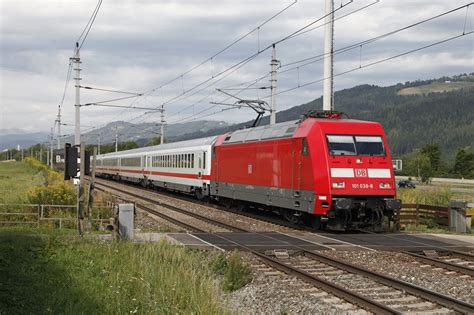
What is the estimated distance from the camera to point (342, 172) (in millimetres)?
17438

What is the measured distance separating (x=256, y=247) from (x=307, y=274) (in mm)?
3775

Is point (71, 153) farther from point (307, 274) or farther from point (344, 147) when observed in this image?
point (344, 147)

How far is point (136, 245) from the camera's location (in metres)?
12.9

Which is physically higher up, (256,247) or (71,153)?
(71,153)

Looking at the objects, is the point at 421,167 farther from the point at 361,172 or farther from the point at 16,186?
the point at 361,172

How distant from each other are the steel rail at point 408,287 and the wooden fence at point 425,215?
9229 mm

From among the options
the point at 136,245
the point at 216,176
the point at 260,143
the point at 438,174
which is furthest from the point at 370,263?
the point at 438,174

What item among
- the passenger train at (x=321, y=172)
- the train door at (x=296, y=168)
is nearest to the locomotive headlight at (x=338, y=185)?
the passenger train at (x=321, y=172)

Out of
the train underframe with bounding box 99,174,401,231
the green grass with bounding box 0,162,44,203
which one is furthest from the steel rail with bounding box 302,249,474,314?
the green grass with bounding box 0,162,44,203

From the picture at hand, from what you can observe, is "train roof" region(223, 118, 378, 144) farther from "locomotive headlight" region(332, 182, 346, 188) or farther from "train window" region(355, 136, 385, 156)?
"locomotive headlight" region(332, 182, 346, 188)

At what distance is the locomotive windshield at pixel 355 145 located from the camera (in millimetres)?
17703

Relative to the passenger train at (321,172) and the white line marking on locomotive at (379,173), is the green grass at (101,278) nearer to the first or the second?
the passenger train at (321,172)

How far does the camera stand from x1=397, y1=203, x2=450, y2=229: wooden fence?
→ 68.8ft

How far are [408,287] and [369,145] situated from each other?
8995mm
